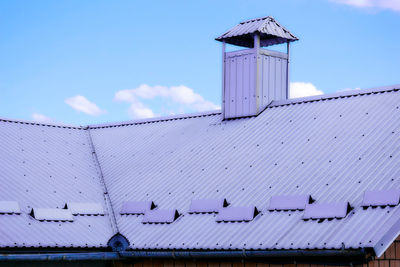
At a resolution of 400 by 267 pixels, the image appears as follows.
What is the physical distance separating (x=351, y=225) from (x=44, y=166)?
440 inches

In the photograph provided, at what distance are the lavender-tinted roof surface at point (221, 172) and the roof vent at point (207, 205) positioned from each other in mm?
200

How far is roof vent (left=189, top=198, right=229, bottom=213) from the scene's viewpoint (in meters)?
22.3

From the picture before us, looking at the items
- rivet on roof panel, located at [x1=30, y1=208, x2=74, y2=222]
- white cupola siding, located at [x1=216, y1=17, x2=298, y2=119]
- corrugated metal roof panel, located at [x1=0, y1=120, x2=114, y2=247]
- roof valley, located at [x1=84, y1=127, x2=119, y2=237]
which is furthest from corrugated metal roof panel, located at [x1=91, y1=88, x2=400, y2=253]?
rivet on roof panel, located at [x1=30, y1=208, x2=74, y2=222]

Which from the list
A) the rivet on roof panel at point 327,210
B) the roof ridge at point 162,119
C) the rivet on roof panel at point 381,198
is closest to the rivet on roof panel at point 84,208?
the roof ridge at point 162,119

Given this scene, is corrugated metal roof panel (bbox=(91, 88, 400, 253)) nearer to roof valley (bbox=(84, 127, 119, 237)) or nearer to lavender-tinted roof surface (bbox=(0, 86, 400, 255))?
lavender-tinted roof surface (bbox=(0, 86, 400, 255))

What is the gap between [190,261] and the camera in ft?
70.1

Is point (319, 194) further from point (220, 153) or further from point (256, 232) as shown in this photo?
point (220, 153)

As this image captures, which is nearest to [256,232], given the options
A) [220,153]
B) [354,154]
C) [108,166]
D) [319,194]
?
[319,194]

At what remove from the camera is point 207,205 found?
2262cm

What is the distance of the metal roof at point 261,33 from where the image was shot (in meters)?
27.8

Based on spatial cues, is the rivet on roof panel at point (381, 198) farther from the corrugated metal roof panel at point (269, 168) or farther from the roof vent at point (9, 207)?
the roof vent at point (9, 207)

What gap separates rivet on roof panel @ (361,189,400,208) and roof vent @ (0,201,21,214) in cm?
940

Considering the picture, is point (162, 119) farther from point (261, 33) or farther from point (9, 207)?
point (9, 207)

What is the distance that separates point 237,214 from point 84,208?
5133 mm
